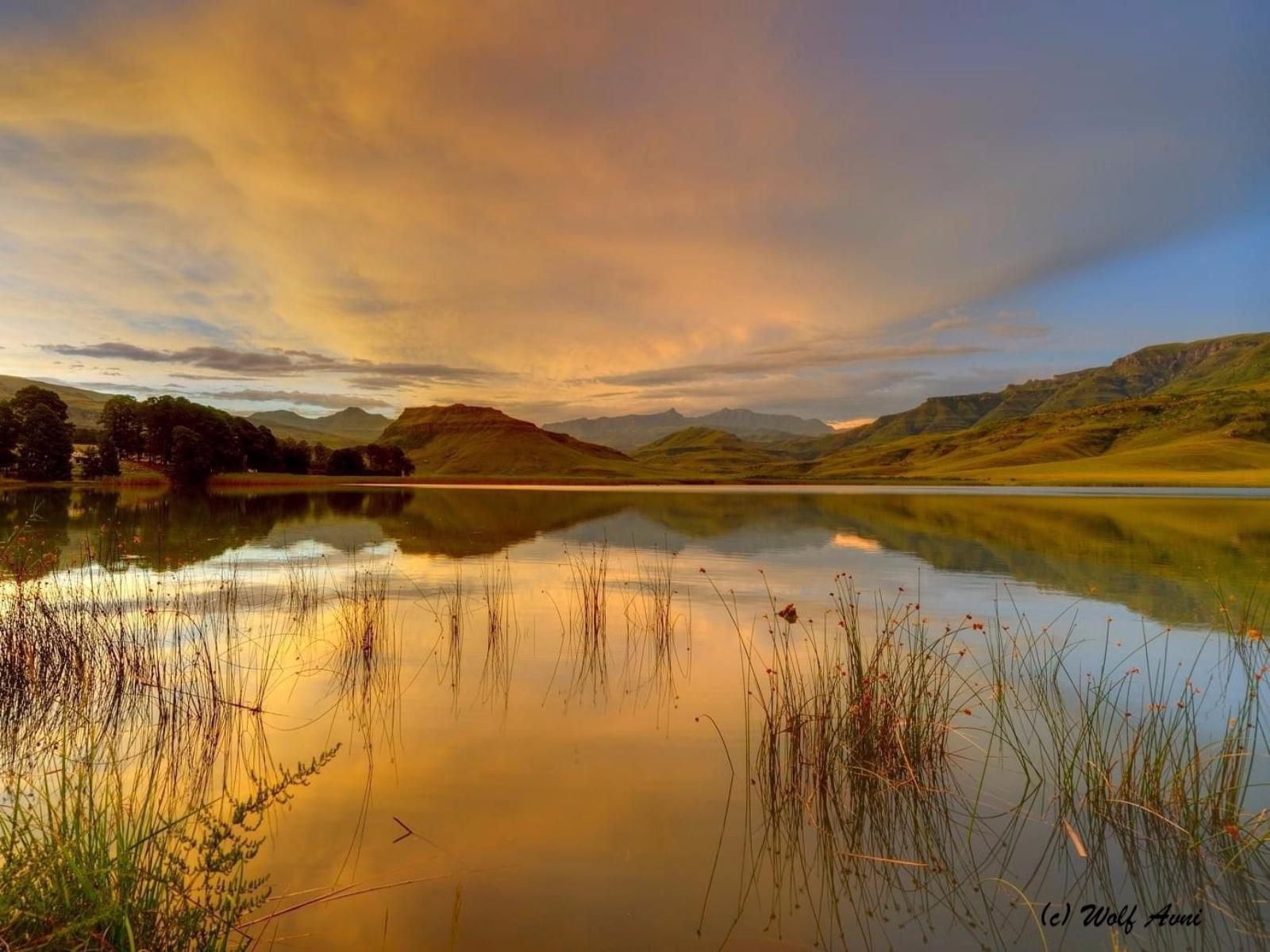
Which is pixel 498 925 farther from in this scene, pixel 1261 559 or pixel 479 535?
pixel 1261 559

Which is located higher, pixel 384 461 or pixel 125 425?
pixel 125 425

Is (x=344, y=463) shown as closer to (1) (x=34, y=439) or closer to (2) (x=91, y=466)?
(2) (x=91, y=466)

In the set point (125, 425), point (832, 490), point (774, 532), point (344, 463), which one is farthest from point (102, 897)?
point (344, 463)

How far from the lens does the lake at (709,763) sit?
470cm

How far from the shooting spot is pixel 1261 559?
2248cm

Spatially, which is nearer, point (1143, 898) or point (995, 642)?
point (1143, 898)

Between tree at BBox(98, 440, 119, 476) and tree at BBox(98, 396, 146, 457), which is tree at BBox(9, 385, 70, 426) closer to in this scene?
tree at BBox(98, 440, 119, 476)

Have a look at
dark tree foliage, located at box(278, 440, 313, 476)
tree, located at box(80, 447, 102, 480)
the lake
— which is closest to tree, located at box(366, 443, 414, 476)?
dark tree foliage, located at box(278, 440, 313, 476)

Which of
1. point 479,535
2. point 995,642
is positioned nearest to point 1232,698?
point 995,642

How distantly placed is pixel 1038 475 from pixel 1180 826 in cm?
12754

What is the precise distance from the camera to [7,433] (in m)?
62.8

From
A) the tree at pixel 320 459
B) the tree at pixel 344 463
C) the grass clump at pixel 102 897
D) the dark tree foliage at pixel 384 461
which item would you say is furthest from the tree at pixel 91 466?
the grass clump at pixel 102 897

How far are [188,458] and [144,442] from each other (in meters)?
14.4

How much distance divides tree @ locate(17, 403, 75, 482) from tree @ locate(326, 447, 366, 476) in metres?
46.8
